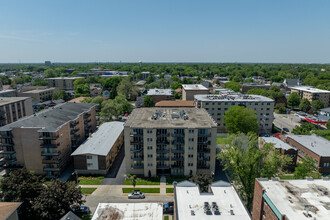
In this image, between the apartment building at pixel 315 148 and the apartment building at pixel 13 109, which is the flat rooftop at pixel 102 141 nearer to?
the apartment building at pixel 13 109

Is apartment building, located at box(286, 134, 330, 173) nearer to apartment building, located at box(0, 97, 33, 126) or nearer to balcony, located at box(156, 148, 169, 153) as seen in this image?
balcony, located at box(156, 148, 169, 153)

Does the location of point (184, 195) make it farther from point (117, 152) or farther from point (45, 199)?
point (117, 152)

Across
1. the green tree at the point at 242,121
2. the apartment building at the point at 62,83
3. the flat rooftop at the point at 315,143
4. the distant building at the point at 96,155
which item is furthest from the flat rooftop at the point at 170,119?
the apartment building at the point at 62,83

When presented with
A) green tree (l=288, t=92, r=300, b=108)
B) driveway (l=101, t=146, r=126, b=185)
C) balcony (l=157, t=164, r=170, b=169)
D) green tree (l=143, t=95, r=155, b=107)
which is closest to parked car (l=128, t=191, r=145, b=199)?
driveway (l=101, t=146, r=126, b=185)

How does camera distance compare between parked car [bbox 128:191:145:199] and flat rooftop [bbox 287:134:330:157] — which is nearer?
parked car [bbox 128:191:145:199]

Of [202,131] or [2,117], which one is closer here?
[202,131]

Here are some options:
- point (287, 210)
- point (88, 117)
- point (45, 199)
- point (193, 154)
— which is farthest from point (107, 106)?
point (287, 210)
